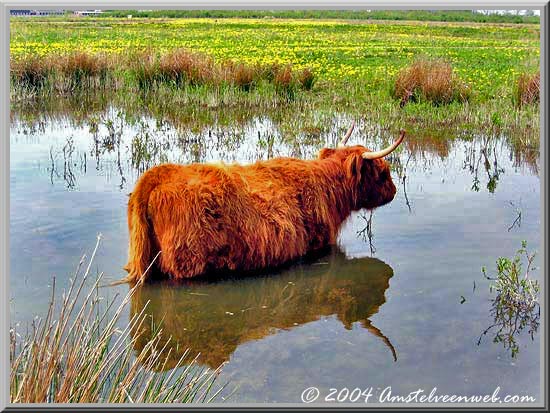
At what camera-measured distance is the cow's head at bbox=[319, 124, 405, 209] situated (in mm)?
6453

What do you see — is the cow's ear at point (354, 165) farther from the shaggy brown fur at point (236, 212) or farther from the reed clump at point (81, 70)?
the reed clump at point (81, 70)

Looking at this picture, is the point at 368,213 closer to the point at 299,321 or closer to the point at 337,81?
the point at 299,321

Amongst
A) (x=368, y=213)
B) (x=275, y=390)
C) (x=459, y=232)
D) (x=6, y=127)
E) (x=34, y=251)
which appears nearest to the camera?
(x=6, y=127)

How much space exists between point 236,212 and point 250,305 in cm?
75

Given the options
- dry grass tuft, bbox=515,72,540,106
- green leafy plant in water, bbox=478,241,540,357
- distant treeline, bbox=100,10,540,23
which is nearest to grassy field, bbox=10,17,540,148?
dry grass tuft, bbox=515,72,540,106

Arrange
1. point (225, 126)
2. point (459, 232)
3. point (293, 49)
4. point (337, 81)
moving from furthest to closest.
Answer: point (293, 49)
point (337, 81)
point (225, 126)
point (459, 232)

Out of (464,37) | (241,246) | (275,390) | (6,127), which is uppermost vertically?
(464,37)

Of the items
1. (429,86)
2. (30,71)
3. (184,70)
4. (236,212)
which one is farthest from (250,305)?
(30,71)

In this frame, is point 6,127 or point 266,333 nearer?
point 6,127

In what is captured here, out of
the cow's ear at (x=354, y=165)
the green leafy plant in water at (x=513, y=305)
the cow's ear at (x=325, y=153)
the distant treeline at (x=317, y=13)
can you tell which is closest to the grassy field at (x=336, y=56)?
the distant treeline at (x=317, y=13)

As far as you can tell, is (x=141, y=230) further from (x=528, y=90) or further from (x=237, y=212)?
(x=528, y=90)

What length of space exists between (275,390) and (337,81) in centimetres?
1250

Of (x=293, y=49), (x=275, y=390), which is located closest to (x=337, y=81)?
(x=293, y=49)

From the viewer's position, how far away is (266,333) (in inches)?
186
